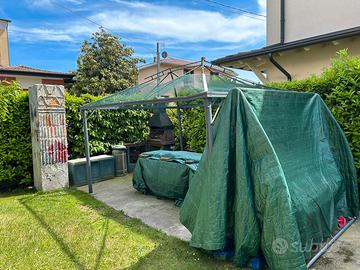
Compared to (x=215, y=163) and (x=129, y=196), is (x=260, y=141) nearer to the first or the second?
(x=215, y=163)

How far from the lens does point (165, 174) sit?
495cm

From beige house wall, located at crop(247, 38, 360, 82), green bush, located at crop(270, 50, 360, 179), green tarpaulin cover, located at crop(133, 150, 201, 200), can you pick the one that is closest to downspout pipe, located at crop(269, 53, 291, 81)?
beige house wall, located at crop(247, 38, 360, 82)

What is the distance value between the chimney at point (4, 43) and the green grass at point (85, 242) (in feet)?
49.8

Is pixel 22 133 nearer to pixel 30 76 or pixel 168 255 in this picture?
pixel 168 255

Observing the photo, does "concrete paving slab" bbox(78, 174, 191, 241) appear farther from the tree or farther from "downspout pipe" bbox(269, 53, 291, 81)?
the tree

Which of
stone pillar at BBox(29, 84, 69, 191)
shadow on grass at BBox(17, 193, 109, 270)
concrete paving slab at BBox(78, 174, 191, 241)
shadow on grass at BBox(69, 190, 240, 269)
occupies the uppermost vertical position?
stone pillar at BBox(29, 84, 69, 191)

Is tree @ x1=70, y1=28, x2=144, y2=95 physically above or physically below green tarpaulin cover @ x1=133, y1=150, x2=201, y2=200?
above

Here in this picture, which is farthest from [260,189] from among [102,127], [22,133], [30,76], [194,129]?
[30,76]

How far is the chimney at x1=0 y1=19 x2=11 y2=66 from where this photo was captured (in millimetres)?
16453

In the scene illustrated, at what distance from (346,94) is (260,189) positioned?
279 centimetres

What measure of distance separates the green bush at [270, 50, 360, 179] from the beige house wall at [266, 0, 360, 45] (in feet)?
9.13

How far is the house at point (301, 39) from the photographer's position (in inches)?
234

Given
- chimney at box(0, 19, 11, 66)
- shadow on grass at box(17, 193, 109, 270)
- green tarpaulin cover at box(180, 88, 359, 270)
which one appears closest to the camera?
Answer: green tarpaulin cover at box(180, 88, 359, 270)

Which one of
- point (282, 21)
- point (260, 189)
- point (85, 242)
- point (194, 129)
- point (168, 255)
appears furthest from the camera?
point (282, 21)
